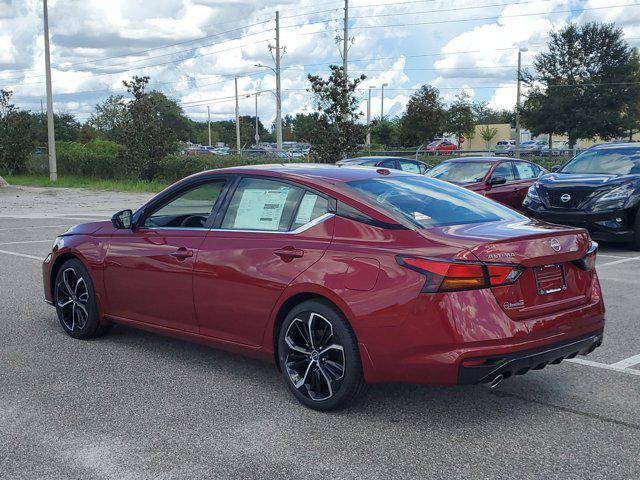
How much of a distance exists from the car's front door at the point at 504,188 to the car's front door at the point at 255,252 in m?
10.8

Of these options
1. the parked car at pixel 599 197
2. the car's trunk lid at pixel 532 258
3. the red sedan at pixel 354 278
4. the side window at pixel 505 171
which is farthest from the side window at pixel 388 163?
the car's trunk lid at pixel 532 258

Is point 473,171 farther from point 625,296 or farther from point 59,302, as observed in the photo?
point 59,302

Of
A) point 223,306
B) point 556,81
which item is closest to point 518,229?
point 223,306

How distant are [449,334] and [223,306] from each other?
1700 mm

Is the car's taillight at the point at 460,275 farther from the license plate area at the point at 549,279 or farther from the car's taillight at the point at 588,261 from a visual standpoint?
the car's taillight at the point at 588,261

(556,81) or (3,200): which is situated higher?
(556,81)

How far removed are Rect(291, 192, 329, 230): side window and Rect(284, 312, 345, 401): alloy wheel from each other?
0.62 meters

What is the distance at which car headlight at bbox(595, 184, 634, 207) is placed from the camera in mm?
12094

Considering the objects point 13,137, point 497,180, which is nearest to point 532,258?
point 497,180

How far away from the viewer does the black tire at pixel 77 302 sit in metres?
6.33

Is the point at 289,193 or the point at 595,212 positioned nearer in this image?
the point at 289,193

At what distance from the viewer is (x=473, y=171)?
1574 centimetres

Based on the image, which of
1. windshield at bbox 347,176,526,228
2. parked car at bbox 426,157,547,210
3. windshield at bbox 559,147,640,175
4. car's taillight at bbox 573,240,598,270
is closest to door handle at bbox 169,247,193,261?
windshield at bbox 347,176,526,228

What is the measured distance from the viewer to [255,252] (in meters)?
4.97
